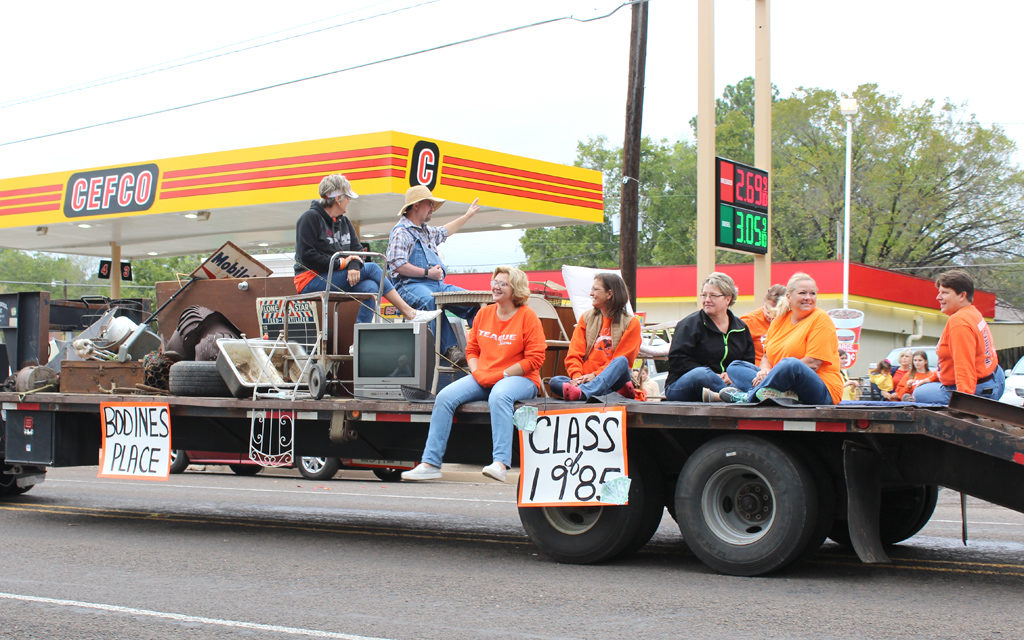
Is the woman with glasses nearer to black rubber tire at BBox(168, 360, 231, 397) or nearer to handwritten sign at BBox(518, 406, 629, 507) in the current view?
handwritten sign at BBox(518, 406, 629, 507)

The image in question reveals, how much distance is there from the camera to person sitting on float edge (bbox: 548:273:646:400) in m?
8.16

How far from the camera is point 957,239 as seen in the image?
159 ft

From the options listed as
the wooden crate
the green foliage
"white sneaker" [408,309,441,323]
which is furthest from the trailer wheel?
the green foliage

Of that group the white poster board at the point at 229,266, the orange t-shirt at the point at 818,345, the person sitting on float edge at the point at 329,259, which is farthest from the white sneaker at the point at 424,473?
the white poster board at the point at 229,266

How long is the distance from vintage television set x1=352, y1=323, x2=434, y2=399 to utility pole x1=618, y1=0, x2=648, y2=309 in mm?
8883

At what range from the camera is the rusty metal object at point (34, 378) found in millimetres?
10906

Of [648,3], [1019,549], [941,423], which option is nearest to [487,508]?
[1019,549]

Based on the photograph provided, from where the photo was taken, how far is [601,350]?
27.2 ft

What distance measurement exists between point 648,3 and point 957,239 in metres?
35.2

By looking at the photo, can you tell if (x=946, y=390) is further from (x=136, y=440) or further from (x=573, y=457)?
(x=136, y=440)

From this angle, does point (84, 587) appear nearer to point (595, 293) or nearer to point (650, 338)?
point (595, 293)

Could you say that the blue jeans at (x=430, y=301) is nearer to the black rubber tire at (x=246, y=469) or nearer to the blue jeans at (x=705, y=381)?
the blue jeans at (x=705, y=381)

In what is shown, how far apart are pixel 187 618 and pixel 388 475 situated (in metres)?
10.6

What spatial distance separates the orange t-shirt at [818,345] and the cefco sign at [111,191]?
1767cm
